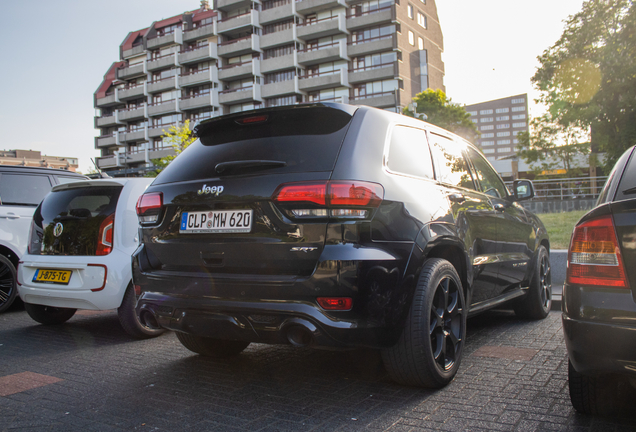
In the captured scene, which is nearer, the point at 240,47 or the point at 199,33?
the point at 240,47

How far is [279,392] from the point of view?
342cm

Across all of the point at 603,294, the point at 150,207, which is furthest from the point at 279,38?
the point at 603,294

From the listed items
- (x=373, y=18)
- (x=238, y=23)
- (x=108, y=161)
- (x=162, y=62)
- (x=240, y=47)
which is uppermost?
(x=238, y=23)

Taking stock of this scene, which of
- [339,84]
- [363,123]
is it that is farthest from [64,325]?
[339,84]

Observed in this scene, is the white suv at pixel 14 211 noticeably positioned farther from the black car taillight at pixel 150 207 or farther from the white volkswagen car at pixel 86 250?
the black car taillight at pixel 150 207

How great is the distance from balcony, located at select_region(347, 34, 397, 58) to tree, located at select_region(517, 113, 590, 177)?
18.2 metres

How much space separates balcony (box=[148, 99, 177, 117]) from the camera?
66062 mm

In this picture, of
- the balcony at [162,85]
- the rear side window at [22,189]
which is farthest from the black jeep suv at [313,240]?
the balcony at [162,85]

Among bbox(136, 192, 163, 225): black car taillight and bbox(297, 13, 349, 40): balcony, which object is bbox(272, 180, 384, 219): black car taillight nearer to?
bbox(136, 192, 163, 225): black car taillight

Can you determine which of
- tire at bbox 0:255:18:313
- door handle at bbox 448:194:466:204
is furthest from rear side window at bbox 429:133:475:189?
tire at bbox 0:255:18:313

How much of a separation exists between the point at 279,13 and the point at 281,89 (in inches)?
320

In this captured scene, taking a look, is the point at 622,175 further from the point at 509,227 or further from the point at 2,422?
the point at 2,422

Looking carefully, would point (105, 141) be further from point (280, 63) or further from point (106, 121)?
point (280, 63)

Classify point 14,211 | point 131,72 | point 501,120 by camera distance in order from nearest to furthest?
1. point 14,211
2. point 131,72
3. point 501,120
